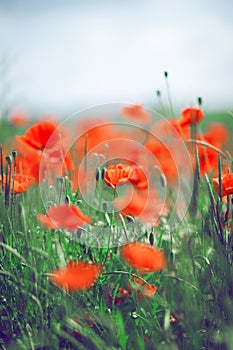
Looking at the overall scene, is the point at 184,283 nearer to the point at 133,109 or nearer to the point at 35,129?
the point at 35,129

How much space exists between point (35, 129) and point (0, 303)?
0.62 meters

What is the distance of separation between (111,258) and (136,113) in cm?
89

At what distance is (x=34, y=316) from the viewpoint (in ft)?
4.66

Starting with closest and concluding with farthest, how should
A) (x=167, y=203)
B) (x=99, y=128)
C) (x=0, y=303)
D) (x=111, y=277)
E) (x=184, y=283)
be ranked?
(x=184, y=283), (x=0, y=303), (x=111, y=277), (x=167, y=203), (x=99, y=128)

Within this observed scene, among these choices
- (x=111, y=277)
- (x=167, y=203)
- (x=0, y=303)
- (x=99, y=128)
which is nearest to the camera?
(x=0, y=303)

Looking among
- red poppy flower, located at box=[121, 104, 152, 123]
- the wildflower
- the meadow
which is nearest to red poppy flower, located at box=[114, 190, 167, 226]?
the meadow

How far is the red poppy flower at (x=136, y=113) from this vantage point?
2314mm

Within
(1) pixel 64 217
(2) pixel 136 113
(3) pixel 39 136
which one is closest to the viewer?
(1) pixel 64 217

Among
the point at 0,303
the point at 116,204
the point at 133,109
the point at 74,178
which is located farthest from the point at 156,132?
the point at 0,303

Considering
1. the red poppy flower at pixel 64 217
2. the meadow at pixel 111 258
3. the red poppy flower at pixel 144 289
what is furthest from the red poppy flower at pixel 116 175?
the red poppy flower at pixel 144 289

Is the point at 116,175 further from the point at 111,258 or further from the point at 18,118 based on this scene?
the point at 18,118

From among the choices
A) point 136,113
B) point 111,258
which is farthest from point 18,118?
point 111,258

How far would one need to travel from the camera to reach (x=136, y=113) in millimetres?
2340

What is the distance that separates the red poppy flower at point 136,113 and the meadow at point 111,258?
0.92ft
